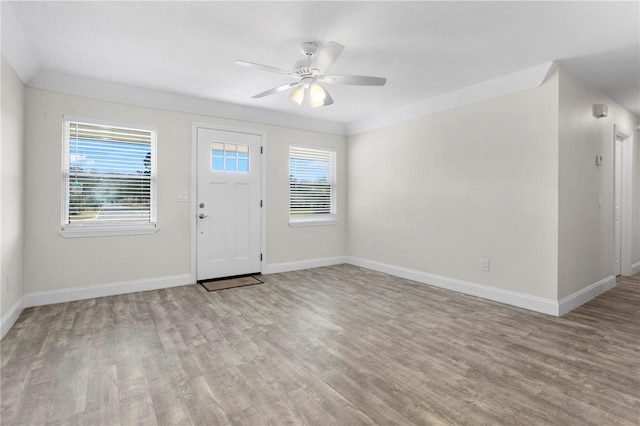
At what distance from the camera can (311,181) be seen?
5660 mm

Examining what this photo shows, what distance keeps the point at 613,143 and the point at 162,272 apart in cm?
629

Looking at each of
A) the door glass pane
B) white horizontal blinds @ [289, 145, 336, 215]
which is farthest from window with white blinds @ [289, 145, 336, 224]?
the door glass pane

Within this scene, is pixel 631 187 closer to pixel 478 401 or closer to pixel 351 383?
pixel 478 401

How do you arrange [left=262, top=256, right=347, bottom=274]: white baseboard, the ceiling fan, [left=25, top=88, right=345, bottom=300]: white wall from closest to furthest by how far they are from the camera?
1. the ceiling fan
2. [left=25, top=88, right=345, bottom=300]: white wall
3. [left=262, top=256, right=347, bottom=274]: white baseboard

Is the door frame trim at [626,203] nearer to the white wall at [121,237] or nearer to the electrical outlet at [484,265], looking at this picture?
the electrical outlet at [484,265]

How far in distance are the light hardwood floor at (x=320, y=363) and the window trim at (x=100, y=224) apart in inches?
32.0

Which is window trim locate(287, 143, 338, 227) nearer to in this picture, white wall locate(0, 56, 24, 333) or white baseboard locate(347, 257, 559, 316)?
white baseboard locate(347, 257, 559, 316)

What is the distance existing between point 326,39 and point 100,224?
3353 millimetres

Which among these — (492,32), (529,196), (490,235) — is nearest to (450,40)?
(492,32)

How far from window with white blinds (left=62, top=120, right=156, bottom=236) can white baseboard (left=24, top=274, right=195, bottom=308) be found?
669mm

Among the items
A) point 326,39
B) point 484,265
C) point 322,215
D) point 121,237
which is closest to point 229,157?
point 121,237

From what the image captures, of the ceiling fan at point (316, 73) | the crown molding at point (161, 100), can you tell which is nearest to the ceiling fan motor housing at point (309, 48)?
the ceiling fan at point (316, 73)

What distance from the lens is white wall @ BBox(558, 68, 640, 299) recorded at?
331 cm

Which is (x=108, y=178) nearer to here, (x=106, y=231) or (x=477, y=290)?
(x=106, y=231)
